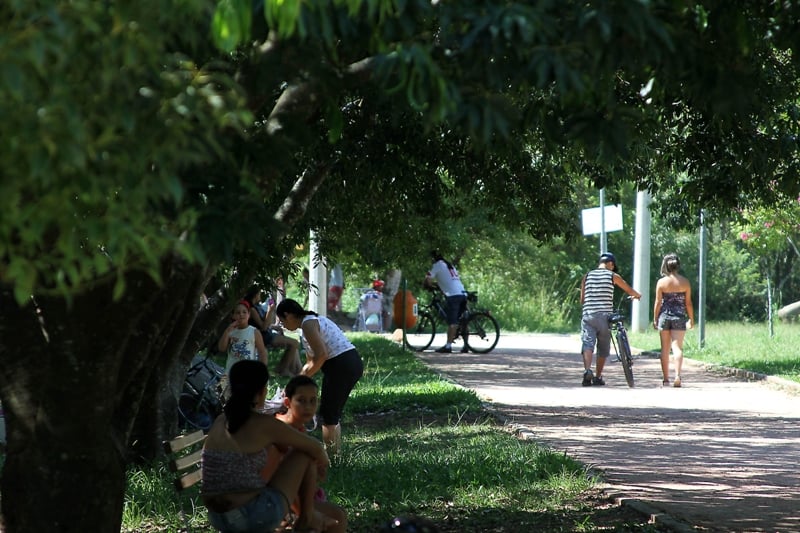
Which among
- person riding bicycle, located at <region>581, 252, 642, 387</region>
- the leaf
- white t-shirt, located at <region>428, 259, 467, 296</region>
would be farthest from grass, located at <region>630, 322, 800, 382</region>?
the leaf

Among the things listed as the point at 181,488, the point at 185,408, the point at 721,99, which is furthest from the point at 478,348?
the point at 721,99

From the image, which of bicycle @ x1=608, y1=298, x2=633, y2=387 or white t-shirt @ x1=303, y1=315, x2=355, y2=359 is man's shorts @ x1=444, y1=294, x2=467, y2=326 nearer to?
bicycle @ x1=608, y1=298, x2=633, y2=387

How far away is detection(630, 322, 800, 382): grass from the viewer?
20.6 m

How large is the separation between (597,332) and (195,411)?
6612mm

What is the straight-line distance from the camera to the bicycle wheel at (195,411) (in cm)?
1335

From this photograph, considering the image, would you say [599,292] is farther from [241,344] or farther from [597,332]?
[241,344]

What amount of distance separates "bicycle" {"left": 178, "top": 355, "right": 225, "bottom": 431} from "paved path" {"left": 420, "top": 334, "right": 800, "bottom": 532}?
317 centimetres

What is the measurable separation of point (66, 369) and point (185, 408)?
7586 mm

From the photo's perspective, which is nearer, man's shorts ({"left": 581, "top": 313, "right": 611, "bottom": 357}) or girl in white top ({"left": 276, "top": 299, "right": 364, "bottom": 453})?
girl in white top ({"left": 276, "top": 299, "right": 364, "bottom": 453})

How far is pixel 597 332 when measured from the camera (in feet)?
59.1

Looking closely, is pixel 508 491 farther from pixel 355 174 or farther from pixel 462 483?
pixel 355 174

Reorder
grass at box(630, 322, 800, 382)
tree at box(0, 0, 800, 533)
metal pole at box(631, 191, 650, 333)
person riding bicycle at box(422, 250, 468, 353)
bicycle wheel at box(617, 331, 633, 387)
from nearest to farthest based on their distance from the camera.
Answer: tree at box(0, 0, 800, 533) → bicycle wheel at box(617, 331, 633, 387) → grass at box(630, 322, 800, 382) → person riding bicycle at box(422, 250, 468, 353) → metal pole at box(631, 191, 650, 333)

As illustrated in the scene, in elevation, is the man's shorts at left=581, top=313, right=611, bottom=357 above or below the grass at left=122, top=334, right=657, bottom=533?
above

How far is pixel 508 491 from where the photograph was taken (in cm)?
938
